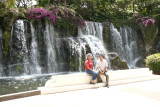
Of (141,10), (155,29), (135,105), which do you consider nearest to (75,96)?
(135,105)

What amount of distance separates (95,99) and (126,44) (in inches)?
654

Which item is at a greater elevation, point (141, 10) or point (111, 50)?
point (141, 10)

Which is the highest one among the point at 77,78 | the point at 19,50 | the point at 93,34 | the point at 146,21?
the point at 146,21

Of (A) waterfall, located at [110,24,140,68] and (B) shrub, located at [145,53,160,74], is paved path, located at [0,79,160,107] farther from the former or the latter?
(A) waterfall, located at [110,24,140,68]

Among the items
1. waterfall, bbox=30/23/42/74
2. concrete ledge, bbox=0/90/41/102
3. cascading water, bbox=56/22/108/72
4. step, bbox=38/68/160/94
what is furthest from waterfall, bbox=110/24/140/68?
concrete ledge, bbox=0/90/41/102

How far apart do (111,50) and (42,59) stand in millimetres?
7734

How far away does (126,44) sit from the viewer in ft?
66.4

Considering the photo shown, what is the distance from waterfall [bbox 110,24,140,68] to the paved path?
13550mm

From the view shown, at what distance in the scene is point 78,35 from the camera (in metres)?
17.4

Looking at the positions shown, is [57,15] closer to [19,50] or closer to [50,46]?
[50,46]

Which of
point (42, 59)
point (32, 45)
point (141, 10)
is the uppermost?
point (141, 10)

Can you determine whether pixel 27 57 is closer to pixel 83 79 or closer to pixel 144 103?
pixel 83 79

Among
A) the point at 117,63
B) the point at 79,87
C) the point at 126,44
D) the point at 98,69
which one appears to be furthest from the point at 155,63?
the point at 126,44

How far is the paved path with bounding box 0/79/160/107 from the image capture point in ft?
13.6
